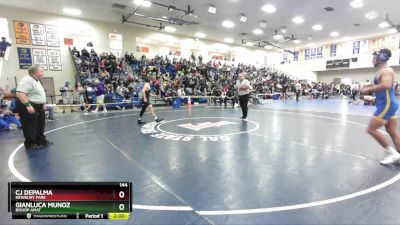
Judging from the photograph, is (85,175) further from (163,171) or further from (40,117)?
(40,117)

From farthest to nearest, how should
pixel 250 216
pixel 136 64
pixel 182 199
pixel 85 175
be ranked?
pixel 136 64
pixel 85 175
pixel 182 199
pixel 250 216

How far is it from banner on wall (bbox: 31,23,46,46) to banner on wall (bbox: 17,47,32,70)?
69 centimetres

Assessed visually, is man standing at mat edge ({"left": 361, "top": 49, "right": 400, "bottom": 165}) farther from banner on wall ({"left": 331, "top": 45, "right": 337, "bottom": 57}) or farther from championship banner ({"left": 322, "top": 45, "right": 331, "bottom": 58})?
championship banner ({"left": 322, "top": 45, "right": 331, "bottom": 58})

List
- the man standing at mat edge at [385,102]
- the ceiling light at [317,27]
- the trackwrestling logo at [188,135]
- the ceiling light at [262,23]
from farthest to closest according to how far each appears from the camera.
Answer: the ceiling light at [317,27]
the ceiling light at [262,23]
the trackwrestling logo at [188,135]
the man standing at mat edge at [385,102]

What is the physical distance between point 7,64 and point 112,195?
54.4ft

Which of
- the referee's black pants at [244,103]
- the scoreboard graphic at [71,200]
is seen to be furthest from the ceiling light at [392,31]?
the scoreboard graphic at [71,200]

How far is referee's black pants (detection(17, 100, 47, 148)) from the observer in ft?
15.0

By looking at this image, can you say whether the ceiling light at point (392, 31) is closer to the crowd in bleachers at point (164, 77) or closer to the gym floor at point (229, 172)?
the crowd in bleachers at point (164, 77)

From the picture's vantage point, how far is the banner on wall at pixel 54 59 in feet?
50.7

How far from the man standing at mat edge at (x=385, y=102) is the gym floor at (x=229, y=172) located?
0.32 m

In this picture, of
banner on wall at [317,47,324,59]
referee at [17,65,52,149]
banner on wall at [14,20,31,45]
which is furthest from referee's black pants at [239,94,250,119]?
banner on wall at [317,47,324,59]

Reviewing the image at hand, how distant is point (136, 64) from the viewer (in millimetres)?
18156

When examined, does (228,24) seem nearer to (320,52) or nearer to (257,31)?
(257,31)

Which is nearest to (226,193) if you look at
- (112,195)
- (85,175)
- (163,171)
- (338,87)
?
(163,171)
